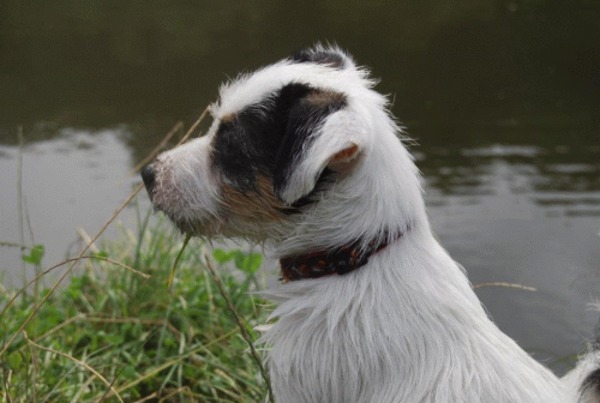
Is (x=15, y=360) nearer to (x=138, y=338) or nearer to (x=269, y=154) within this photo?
(x=138, y=338)

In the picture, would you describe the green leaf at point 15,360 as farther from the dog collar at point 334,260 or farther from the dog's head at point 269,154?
the dog collar at point 334,260

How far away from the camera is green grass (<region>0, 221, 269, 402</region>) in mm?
3537

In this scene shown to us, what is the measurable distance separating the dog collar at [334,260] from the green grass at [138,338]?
697 millimetres

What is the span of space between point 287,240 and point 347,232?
0.22 meters

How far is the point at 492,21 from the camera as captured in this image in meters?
11.0

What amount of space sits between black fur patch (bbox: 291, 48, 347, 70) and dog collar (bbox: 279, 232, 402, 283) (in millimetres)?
663

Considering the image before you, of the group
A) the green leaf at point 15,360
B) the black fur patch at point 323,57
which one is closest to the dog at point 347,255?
the black fur patch at point 323,57

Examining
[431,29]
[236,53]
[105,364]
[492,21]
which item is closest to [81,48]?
[236,53]

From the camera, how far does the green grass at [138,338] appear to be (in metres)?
3.54

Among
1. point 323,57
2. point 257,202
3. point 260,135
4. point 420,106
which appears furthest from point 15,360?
point 420,106

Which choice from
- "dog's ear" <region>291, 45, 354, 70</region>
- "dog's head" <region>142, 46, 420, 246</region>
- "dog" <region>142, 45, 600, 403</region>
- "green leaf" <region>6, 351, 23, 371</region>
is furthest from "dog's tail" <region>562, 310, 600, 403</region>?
"green leaf" <region>6, 351, 23, 371</region>

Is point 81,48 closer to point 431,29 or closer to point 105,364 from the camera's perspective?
point 431,29

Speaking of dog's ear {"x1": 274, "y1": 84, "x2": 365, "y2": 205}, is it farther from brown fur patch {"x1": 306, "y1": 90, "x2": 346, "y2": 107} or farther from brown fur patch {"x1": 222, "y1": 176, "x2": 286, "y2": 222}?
brown fur patch {"x1": 222, "y1": 176, "x2": 286, "y2": 222}

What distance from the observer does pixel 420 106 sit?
8055mm
